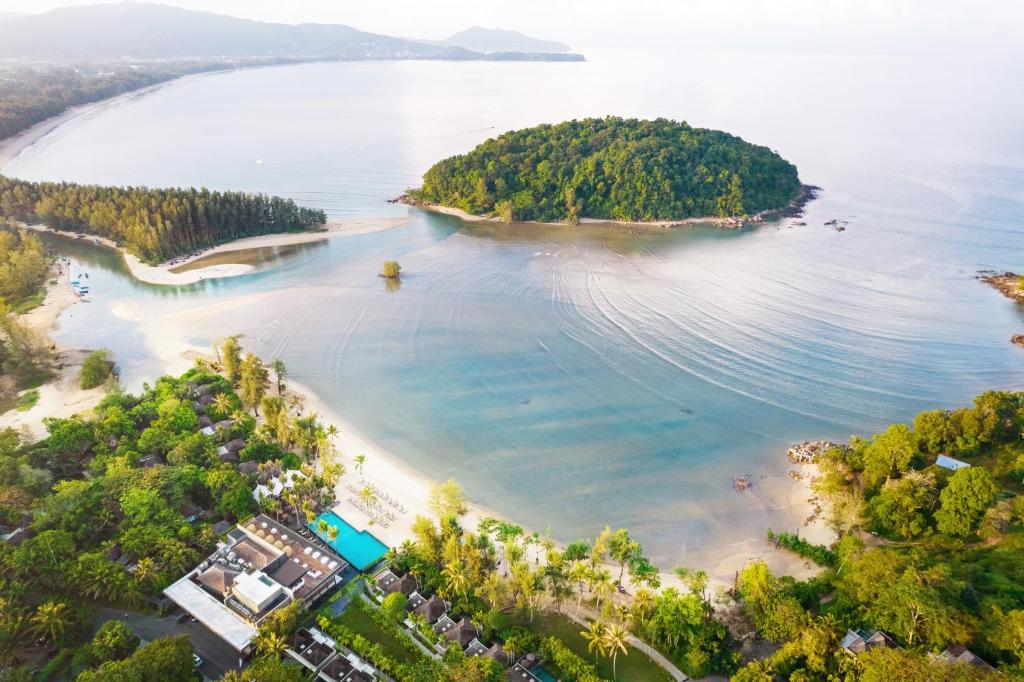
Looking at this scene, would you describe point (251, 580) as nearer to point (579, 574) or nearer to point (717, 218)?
point (579, 574)

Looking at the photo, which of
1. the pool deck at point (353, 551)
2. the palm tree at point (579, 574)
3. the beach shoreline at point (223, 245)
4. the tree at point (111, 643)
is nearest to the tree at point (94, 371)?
the beach shoreline at point (223, 245)

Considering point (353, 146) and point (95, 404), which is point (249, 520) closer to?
point (95, 404)

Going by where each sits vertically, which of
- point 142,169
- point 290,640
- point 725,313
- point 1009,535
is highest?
point 142,169

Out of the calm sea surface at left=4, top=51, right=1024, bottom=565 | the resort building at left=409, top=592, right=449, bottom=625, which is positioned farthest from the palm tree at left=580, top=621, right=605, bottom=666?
the calm sea surface at left=4, top=51, right=1024, bottom=565

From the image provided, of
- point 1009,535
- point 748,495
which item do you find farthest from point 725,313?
point 1009,535

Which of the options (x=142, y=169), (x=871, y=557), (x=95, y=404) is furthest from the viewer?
(x=142, y=169)

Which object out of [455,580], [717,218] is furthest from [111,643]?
[717,218]
